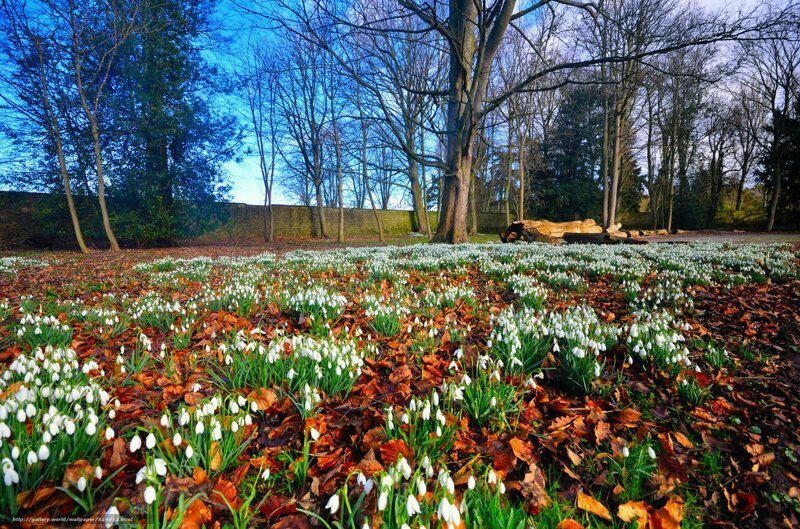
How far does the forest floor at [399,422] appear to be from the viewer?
4.30 ft

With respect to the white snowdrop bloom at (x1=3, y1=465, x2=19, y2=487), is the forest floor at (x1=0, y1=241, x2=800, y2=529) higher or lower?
lower

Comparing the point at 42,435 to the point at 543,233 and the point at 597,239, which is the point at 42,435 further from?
the point at 543,233

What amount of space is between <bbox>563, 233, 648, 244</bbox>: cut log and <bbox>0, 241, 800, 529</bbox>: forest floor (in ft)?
34.1

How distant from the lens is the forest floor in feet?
4.30

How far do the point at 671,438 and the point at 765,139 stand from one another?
40.2 metres

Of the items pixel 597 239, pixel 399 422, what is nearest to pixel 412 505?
pixel 399 422

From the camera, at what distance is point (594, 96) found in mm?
22234

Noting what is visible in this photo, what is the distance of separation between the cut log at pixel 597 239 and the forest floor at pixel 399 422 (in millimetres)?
10401

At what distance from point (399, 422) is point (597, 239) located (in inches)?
577

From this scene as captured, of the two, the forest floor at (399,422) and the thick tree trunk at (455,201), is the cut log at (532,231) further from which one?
the forest floor at (399,422)

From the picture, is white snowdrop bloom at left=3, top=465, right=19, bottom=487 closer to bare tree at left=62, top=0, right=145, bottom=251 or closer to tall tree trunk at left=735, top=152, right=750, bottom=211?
bare tree at left=62, top=0, right=145, bottom=251

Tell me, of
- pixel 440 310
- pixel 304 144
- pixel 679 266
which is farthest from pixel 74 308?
pixel 304 144

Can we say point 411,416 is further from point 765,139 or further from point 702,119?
point 765,139

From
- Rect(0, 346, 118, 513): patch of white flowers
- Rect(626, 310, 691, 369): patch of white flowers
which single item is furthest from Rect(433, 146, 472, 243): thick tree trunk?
Rect(0, 346, 118, 513): patch of white flowers
